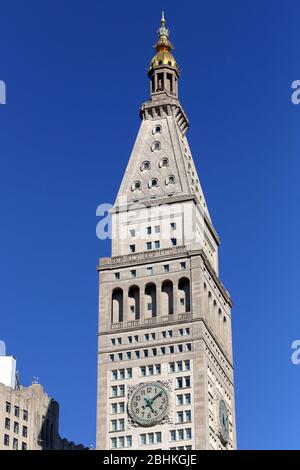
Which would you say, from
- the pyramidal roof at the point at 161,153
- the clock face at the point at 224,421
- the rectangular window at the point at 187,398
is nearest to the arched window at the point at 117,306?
the pyramidal roof at the point at 161,153

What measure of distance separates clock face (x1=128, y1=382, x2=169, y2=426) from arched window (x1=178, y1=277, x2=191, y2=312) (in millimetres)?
12306

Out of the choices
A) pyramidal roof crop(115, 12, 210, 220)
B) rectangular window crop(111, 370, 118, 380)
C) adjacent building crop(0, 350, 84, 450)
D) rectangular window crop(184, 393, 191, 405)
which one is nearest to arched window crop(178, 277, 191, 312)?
rectangular window crop(111, 370, 118, 380)

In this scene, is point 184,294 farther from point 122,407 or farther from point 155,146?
point 155,146

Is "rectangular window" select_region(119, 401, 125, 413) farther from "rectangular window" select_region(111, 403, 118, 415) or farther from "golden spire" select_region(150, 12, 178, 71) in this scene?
"golden spire" select_region(150, 12, 178, 71)

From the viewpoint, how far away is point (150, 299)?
155750 mm

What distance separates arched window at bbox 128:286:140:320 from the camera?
154750 mm

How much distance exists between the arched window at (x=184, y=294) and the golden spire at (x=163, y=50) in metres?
43.9

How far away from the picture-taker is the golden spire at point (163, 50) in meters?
182

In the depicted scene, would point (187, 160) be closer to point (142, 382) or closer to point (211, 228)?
point (211, 228)

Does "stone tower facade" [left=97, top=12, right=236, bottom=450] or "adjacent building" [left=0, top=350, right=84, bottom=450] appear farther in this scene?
"adjacent building" [left=0, top=350, right=84, bottom=450]

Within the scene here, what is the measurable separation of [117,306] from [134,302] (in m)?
2.61

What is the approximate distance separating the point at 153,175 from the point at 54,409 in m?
48.0

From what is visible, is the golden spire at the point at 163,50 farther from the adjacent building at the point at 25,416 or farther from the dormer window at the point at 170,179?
the adjacent building at the point at 25,416

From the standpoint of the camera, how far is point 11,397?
590ft
